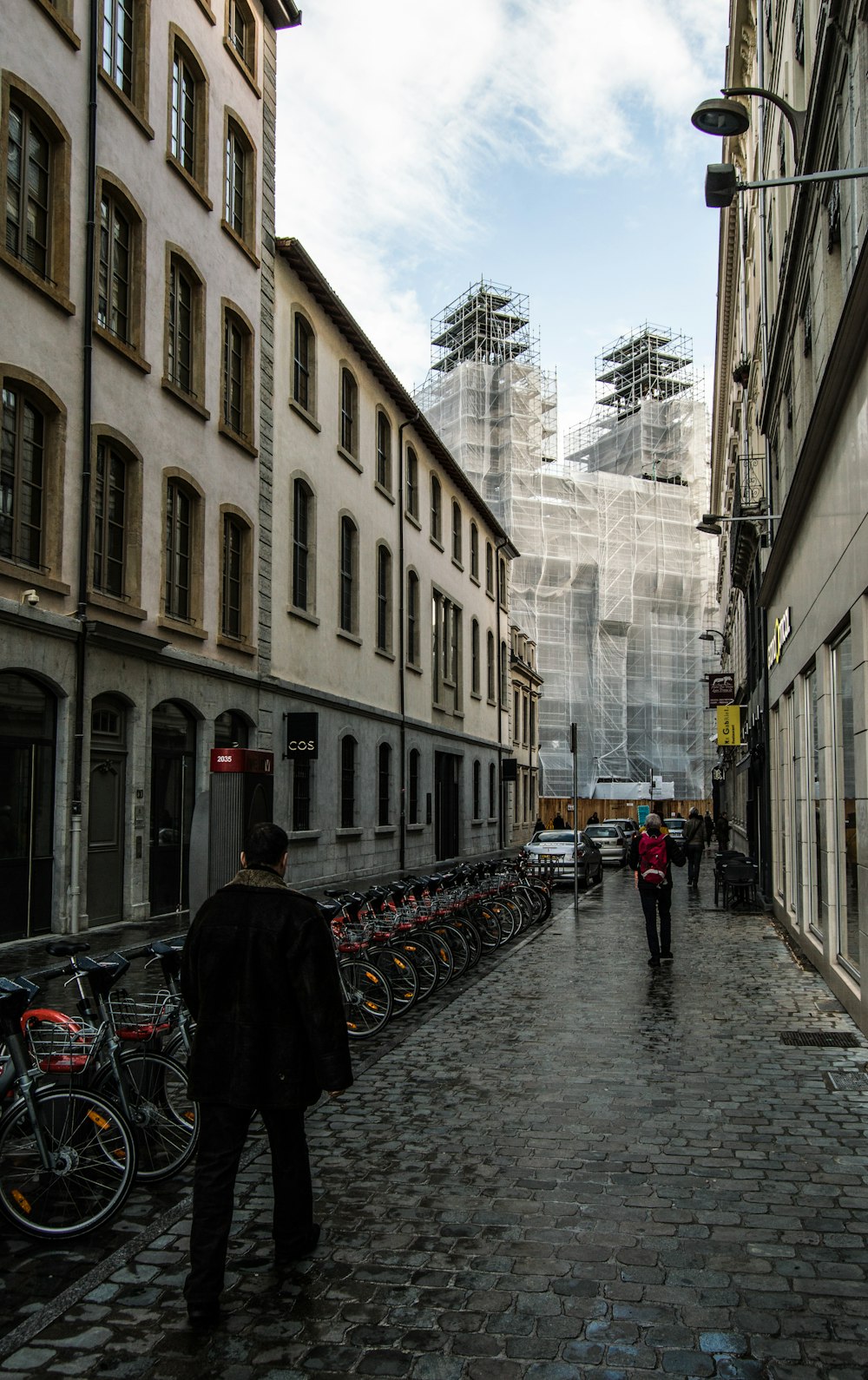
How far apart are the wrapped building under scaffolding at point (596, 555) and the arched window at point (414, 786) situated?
17796 mm

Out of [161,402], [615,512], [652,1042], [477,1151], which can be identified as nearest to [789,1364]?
[477,1151]

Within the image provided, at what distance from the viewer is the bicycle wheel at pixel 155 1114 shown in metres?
5.66

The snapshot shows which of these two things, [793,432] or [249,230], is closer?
[793,432]

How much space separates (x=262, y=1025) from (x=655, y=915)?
31.9ft

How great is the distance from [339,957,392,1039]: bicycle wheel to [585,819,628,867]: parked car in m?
25.3

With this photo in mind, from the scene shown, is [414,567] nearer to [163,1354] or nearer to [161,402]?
[161,402]

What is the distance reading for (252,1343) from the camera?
158 inches

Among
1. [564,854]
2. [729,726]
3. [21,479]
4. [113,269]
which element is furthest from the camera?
[729,726]

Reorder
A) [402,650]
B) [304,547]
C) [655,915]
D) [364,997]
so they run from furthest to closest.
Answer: [402,650], [304,547], [655,915], [364,997]

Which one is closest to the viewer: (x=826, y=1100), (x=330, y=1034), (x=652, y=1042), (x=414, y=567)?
(x=330, y=1034)

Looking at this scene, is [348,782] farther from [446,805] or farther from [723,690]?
[723,690]

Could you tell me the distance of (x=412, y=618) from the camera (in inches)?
1286

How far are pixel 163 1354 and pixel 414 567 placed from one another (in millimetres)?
29265

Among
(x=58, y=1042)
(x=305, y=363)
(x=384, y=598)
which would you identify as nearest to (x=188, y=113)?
(x=305, y=363)
